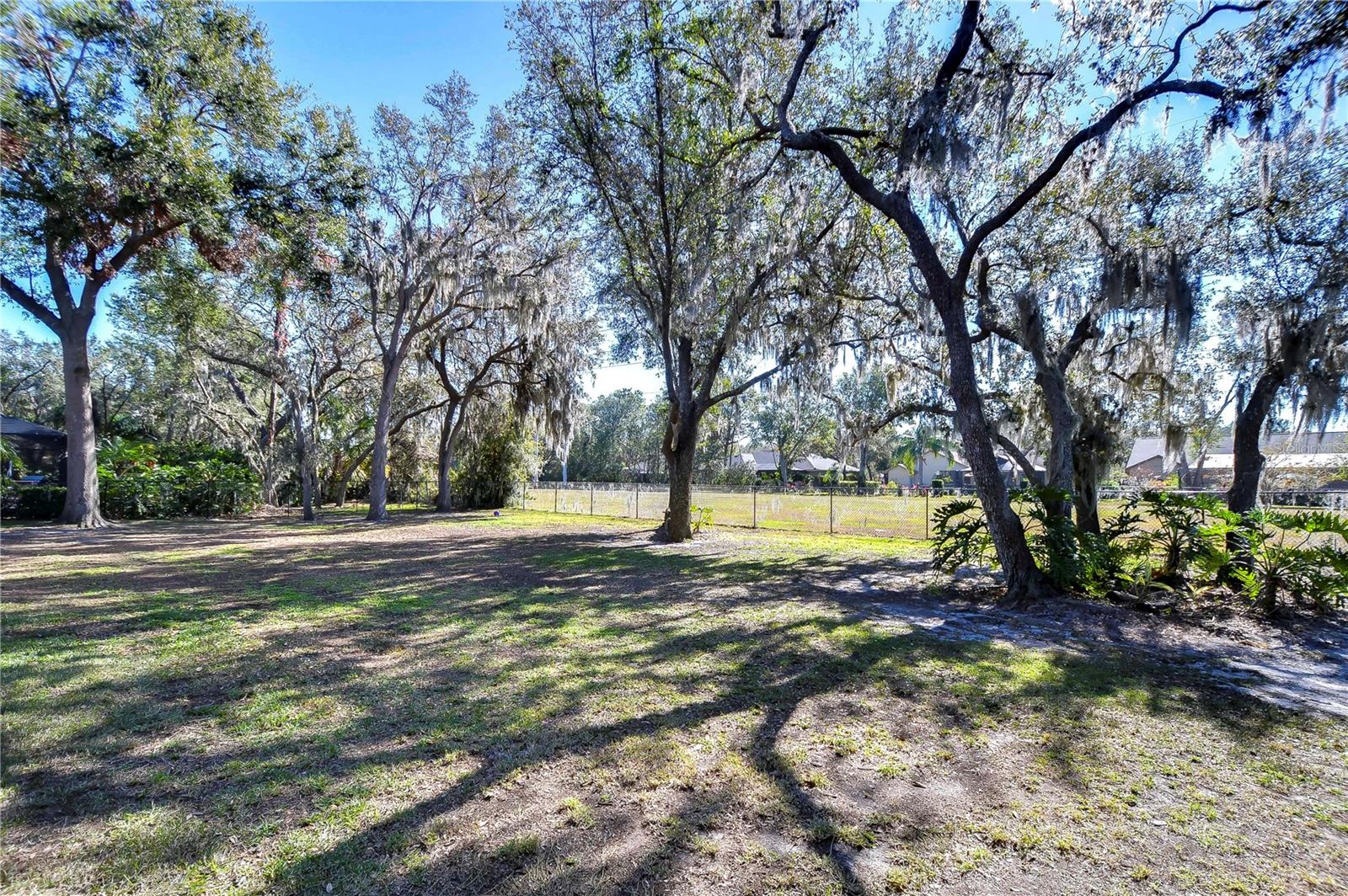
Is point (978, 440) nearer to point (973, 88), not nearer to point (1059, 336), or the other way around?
point (973, 88)

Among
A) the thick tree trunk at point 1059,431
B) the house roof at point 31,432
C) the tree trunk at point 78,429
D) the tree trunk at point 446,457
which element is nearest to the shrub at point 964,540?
the thick tree trunk at point 1059,431

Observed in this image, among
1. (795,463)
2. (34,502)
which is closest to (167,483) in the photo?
(34,502)

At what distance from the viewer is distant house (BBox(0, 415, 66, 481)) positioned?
18.2m

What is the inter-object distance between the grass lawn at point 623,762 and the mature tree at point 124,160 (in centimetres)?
822

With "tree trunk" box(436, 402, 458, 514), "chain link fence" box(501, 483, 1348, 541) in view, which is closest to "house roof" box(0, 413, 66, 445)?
"tree trunk" box(436, 402, 458, 514)

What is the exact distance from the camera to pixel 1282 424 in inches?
420

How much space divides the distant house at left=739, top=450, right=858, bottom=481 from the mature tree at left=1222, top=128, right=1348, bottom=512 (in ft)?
147

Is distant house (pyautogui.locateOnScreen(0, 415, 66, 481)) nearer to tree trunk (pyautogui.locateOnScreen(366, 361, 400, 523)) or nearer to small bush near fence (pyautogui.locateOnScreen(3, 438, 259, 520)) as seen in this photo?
small bush near fence (pyautogui.locateOnScreen(3, 438, 259, 520))

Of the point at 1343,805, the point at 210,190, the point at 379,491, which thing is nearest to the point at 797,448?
the point at 379,491

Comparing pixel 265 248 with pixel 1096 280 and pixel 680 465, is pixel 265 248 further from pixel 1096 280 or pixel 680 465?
pixel 1096 280

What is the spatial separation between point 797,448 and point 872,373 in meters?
45.3

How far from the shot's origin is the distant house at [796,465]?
56.9 m

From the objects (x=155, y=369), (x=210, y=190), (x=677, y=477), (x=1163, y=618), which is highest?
(x=210, y=190)

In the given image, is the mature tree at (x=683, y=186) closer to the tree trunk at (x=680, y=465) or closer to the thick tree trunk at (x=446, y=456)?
the tree trunk at (x=680, y=465)
